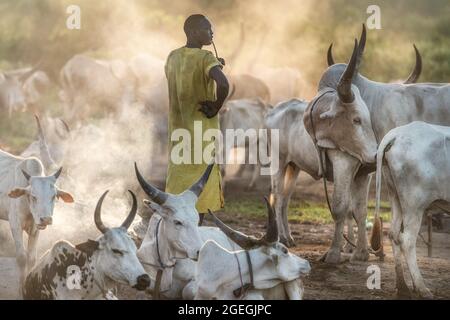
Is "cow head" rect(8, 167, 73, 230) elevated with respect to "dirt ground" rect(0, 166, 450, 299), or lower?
elevated

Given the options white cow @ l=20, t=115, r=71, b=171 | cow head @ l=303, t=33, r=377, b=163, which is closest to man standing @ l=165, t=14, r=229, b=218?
cow head @ l=303, t=33, r=377, b=163

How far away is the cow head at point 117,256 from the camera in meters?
7.57

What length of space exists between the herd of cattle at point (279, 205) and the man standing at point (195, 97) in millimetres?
464

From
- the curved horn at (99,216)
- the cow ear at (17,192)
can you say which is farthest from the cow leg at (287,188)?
the curved horn at (99,216)

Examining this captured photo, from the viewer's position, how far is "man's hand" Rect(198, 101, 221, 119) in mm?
8711

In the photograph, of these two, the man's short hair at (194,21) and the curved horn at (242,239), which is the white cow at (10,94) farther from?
the curved horn at (242,239)

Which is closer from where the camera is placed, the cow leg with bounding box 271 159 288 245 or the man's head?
the man's head

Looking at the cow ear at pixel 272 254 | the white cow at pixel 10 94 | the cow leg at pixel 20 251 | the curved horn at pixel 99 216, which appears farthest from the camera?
the white cow at pixel 10 94

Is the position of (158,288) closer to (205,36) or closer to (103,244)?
(103,244)

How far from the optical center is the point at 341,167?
34.3 feet

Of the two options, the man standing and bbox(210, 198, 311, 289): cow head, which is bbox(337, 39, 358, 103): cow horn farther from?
bbox(210, 198, 311, 289): cow head

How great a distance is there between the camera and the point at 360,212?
35.7 ft

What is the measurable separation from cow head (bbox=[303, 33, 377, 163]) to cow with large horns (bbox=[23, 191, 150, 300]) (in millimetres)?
2963

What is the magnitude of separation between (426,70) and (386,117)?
917 cm
